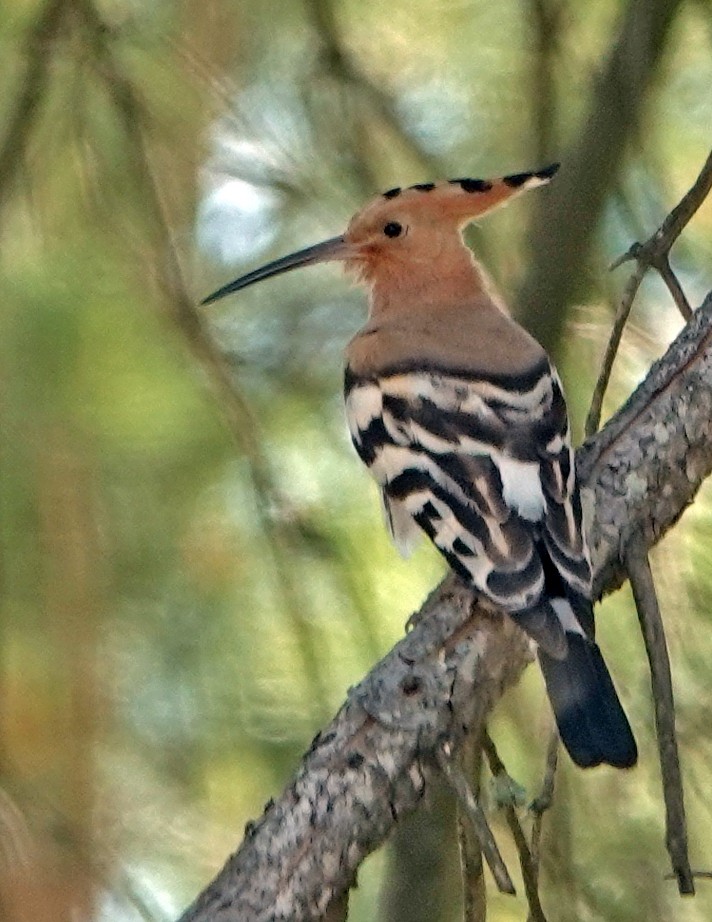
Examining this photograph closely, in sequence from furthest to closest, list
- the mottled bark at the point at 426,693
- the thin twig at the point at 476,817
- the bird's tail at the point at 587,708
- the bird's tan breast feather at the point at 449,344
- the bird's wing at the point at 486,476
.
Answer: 1. the bird's tan breast feather at the point at 449,344
2. the bird's wing at the point at 486,476
3. the bird's tail at the point at 587,708
4. the mottled bark at the point at 426,693
5. the thin twig at the point at 476,817

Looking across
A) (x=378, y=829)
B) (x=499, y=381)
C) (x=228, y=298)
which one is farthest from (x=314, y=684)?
(x=378, y=829)

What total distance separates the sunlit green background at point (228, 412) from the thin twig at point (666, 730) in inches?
25.5

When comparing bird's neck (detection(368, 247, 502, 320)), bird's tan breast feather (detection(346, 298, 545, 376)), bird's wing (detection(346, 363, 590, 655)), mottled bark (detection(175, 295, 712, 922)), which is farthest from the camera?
bird's neck (detection(368, 247, 502, 320))

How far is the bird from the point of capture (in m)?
1.68

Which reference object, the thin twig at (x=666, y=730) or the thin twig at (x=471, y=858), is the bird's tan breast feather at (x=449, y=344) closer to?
the thin twig at (x=666, y=730)

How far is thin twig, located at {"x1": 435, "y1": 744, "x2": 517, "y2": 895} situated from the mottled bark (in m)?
0.03

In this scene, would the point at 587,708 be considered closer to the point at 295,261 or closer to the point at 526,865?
the point at 526,865

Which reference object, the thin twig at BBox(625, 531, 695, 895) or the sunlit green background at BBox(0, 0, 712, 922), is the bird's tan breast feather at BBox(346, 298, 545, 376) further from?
the thin twig at BBox(625, 531, 695, 895)

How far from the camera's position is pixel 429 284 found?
241cm

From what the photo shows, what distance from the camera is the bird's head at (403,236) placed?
2289 mm

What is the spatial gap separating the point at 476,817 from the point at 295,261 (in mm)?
1205

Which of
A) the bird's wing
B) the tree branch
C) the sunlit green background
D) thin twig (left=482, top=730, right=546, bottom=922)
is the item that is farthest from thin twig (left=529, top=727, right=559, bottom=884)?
the tree branch

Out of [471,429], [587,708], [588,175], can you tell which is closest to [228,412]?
[471,429]

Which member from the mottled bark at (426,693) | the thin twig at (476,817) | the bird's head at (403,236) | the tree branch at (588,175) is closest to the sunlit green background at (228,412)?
the tree branch at (588,175)
